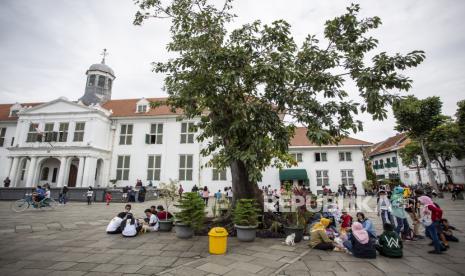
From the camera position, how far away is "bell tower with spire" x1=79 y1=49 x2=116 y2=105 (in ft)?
99.0

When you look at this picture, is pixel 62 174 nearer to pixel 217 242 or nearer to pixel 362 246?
pixel 217 242

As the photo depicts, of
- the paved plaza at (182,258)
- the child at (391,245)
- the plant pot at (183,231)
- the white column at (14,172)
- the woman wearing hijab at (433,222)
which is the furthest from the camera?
the white column at (14,172)

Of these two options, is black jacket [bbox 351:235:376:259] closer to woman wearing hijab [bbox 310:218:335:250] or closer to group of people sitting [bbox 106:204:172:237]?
woman wearing hijab [bbox 310:218:335:250]

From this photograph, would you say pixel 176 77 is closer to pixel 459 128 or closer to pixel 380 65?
pixel 380 65

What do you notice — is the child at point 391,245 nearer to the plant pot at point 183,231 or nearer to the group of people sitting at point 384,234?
the group of people sitting at point 384,234

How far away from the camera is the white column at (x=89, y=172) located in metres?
22.9

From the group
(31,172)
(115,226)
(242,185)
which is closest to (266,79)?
(242,185)

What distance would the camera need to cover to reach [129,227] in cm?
830

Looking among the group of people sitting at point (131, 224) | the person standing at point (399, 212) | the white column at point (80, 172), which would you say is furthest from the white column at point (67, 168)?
the person standing at point (399, 212)

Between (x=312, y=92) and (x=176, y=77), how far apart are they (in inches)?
191

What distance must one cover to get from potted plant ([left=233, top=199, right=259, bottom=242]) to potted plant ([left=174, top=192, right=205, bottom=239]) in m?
1.34

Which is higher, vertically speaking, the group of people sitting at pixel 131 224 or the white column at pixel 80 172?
the white column at pixel 80 172

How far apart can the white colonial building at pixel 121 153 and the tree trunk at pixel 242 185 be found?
48.0 feet

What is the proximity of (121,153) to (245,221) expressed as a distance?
22145mm
